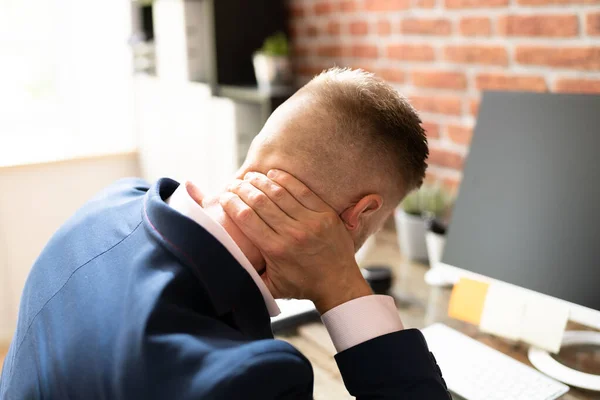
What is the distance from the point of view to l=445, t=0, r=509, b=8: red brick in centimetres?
165

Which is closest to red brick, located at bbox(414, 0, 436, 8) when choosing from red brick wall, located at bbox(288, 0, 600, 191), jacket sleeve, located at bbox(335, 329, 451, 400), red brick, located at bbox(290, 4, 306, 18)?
red brick wall, located at bbox(288, 0, 600, 191)

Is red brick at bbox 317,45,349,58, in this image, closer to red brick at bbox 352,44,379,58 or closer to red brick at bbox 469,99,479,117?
red brick at bbox 352,44,379,58

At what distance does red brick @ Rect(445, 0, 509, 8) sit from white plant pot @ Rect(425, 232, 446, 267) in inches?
26.5

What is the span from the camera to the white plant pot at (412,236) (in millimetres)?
1732

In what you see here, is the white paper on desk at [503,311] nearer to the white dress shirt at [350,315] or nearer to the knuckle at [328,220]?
the white dress shirt at [350,315]

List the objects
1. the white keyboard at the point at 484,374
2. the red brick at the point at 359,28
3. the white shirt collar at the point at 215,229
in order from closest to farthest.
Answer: the white shirt collar at the point at 215,229, the white keyboard at the point at 484,374, the red brick at the point at 359,28

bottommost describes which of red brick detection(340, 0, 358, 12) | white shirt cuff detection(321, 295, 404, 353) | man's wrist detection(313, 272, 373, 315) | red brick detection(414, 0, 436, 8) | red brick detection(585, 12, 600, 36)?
white shirt cuff detection(321, 295, 404, 353)

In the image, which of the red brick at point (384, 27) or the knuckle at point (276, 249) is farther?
the red brick at point (384, 27)

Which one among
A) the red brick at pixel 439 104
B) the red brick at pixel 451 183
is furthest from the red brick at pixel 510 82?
the red brick at pixel 451 183

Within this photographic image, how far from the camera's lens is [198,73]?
260 centimetres

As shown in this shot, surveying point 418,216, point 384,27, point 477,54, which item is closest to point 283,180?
point 418,216

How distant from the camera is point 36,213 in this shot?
2.96 meters

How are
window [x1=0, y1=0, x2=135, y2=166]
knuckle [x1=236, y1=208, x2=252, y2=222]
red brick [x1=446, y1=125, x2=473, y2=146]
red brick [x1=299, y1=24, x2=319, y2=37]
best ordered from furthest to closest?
window [x1=0, y1=0, x2=135, y2=166] < red brick [x1=299, y1=24, x2=319, y2=37] < red brick [x1=446, y1=125, x2=473, y2=146] < knuckle [x1=236, y1=208, x2=252, y2=222]

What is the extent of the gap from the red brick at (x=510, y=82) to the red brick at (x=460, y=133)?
141 mm
